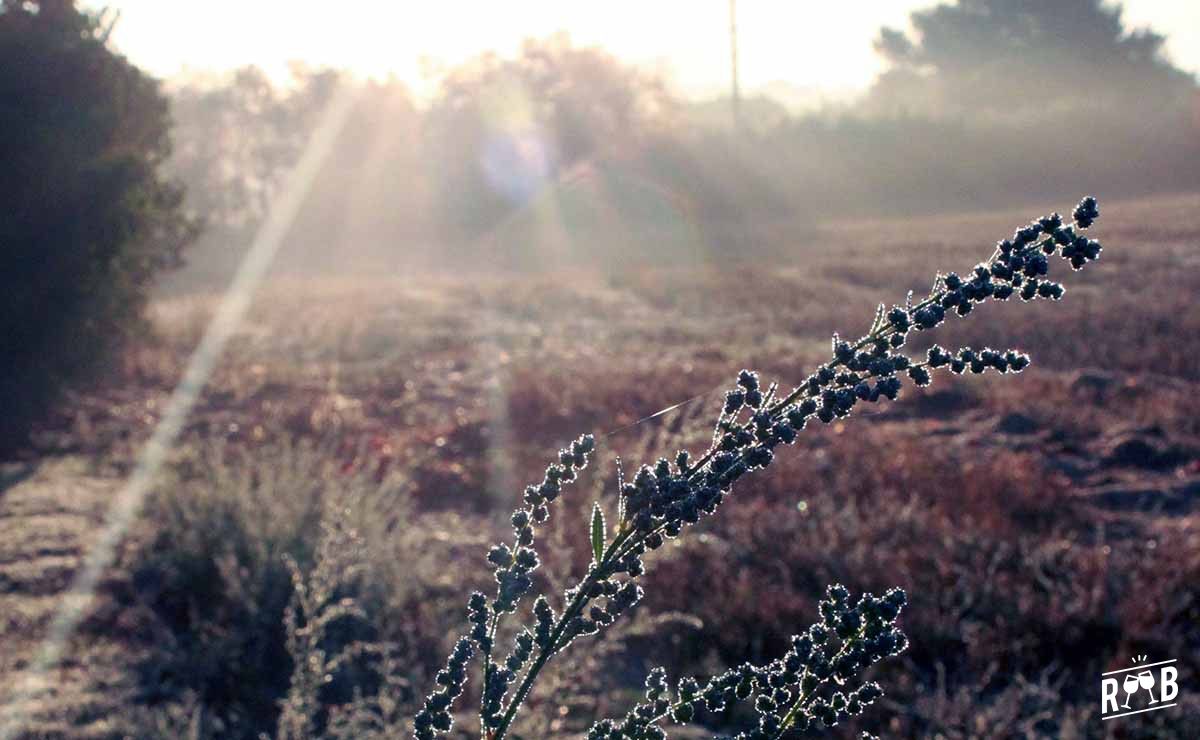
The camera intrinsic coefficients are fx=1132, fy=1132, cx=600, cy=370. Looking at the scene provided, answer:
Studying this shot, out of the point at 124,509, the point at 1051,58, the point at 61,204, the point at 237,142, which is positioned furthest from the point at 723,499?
the point at 1051,58

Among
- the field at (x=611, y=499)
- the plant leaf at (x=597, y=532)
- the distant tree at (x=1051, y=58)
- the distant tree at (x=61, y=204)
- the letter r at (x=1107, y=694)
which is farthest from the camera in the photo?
the distant tree at (x=1051, y=58)

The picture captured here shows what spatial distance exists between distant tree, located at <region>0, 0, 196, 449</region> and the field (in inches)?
19.1

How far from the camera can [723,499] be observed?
3.75 feet

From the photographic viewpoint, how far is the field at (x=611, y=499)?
379 centimetres

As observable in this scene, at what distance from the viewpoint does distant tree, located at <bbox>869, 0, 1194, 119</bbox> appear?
37.7 meters

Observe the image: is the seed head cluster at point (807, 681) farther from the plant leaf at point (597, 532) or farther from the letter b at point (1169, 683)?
the letter b at point (1169, 683)

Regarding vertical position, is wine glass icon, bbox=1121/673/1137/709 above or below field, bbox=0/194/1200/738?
below

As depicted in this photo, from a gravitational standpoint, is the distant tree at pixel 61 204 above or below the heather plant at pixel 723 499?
above

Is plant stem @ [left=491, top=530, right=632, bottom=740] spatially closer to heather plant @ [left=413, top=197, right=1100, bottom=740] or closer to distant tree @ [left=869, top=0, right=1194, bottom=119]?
heather plant @ [left=413, top=197, right=1100, bottom=740]

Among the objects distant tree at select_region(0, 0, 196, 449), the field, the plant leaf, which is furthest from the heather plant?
distant tree at select_region(0, 0, 196, 449)

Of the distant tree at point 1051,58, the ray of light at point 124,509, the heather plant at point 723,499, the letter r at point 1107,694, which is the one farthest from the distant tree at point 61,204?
the distant tree at point 1051,58

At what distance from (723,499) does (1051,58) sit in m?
42.4

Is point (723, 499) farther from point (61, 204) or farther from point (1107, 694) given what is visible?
point (61, 204)

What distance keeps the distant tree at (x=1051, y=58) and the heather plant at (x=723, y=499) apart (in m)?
40.0
